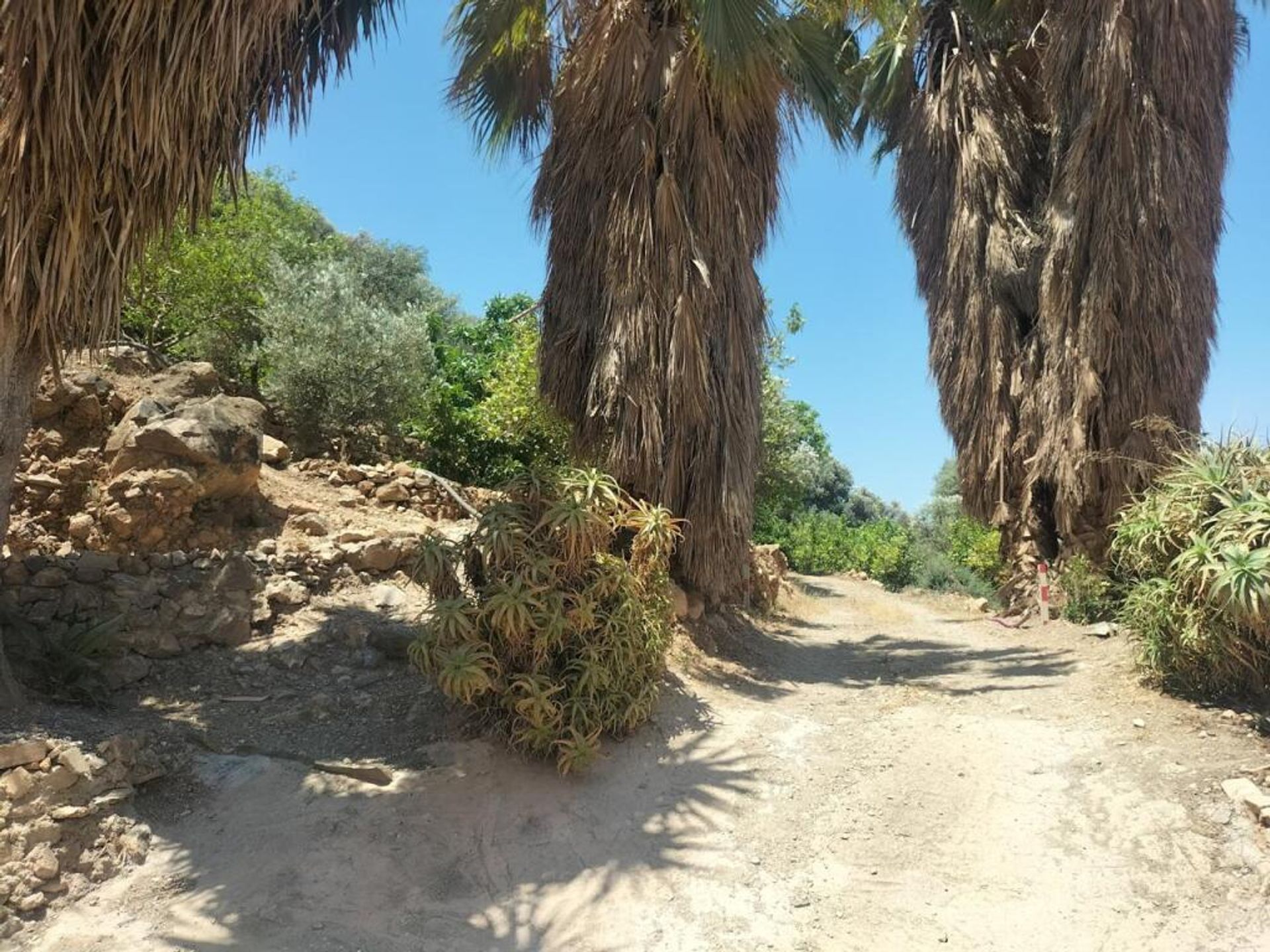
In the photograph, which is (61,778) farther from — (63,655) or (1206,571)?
(1206,571)

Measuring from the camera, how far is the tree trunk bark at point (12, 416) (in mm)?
5137

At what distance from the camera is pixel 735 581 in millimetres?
8195

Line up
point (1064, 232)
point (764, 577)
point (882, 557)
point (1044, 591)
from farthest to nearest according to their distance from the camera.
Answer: point (882, 557) → point (764, 577) → point (1044, 591) → point (1064, 232)

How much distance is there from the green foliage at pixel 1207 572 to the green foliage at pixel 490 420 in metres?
6.44

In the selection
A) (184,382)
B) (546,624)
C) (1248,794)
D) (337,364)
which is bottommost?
(1248,794)

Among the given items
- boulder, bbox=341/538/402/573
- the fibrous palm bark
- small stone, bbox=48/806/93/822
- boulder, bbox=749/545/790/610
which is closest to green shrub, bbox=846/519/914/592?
boulder, bbox=749/545/790/610

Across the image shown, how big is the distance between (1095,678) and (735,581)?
3202 millimetres

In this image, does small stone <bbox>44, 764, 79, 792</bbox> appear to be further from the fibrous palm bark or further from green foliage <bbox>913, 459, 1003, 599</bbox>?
green foliage <bbox>913, 459, 1003, 599</bbox>

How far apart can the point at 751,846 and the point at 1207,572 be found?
3.57m

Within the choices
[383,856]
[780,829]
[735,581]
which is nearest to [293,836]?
[383,856]

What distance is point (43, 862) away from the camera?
410 centimetres

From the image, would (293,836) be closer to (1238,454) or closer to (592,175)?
(592,175)

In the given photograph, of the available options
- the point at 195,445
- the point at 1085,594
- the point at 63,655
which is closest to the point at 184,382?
the point at 195,445

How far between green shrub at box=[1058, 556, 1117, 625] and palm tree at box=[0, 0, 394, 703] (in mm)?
10028
